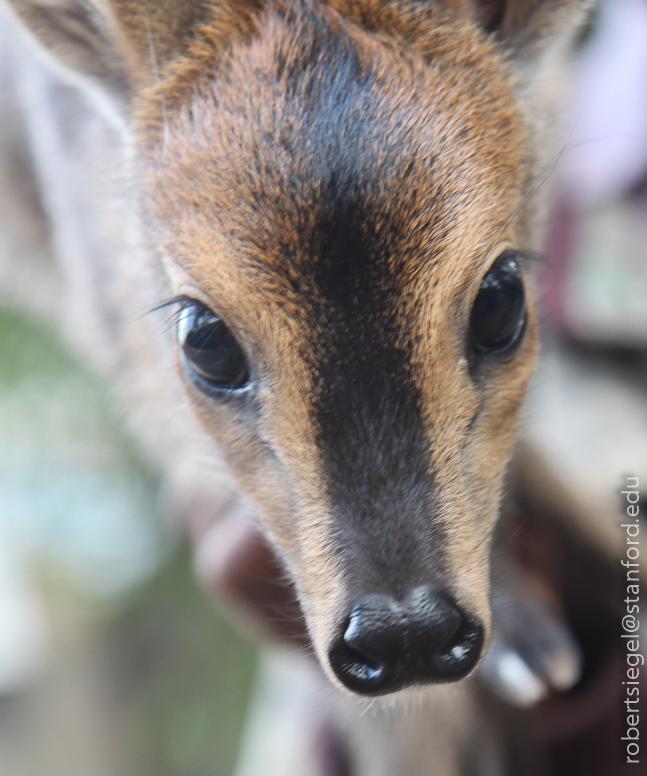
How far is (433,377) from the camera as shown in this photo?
100cm

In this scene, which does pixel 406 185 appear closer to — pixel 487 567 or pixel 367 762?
pixel 487 567

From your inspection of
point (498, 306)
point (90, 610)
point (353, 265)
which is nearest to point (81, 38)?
point (353, 265)

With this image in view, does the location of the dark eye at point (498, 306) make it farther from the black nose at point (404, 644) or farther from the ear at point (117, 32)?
the ear at point (117, 32)

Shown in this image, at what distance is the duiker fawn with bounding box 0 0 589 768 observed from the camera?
959 millimetres

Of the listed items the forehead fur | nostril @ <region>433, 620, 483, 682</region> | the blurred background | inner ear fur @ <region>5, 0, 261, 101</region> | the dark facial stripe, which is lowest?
A: the blurred background

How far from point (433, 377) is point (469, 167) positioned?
0.28 m

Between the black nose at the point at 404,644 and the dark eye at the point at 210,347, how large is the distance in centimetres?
36

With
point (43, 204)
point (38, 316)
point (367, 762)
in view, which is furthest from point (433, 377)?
point (38, 316)

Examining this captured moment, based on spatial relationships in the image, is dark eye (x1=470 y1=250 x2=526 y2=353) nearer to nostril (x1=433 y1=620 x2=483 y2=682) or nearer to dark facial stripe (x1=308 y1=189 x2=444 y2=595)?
dark facial stripe (x1=308 y1=189 x2=444 y2=595)

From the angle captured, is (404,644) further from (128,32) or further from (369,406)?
(128,32)

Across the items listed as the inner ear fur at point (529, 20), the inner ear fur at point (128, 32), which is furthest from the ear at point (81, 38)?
the inner ear fur at point (529, 20)

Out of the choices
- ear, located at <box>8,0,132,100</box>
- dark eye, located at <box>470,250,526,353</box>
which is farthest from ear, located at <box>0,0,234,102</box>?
dark eye, located at <box>470,250,526,353</box>

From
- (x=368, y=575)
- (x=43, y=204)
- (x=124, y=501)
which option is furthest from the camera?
(x=124, y=501)

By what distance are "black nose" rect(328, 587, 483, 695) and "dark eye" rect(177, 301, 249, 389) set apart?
0.36 metres
